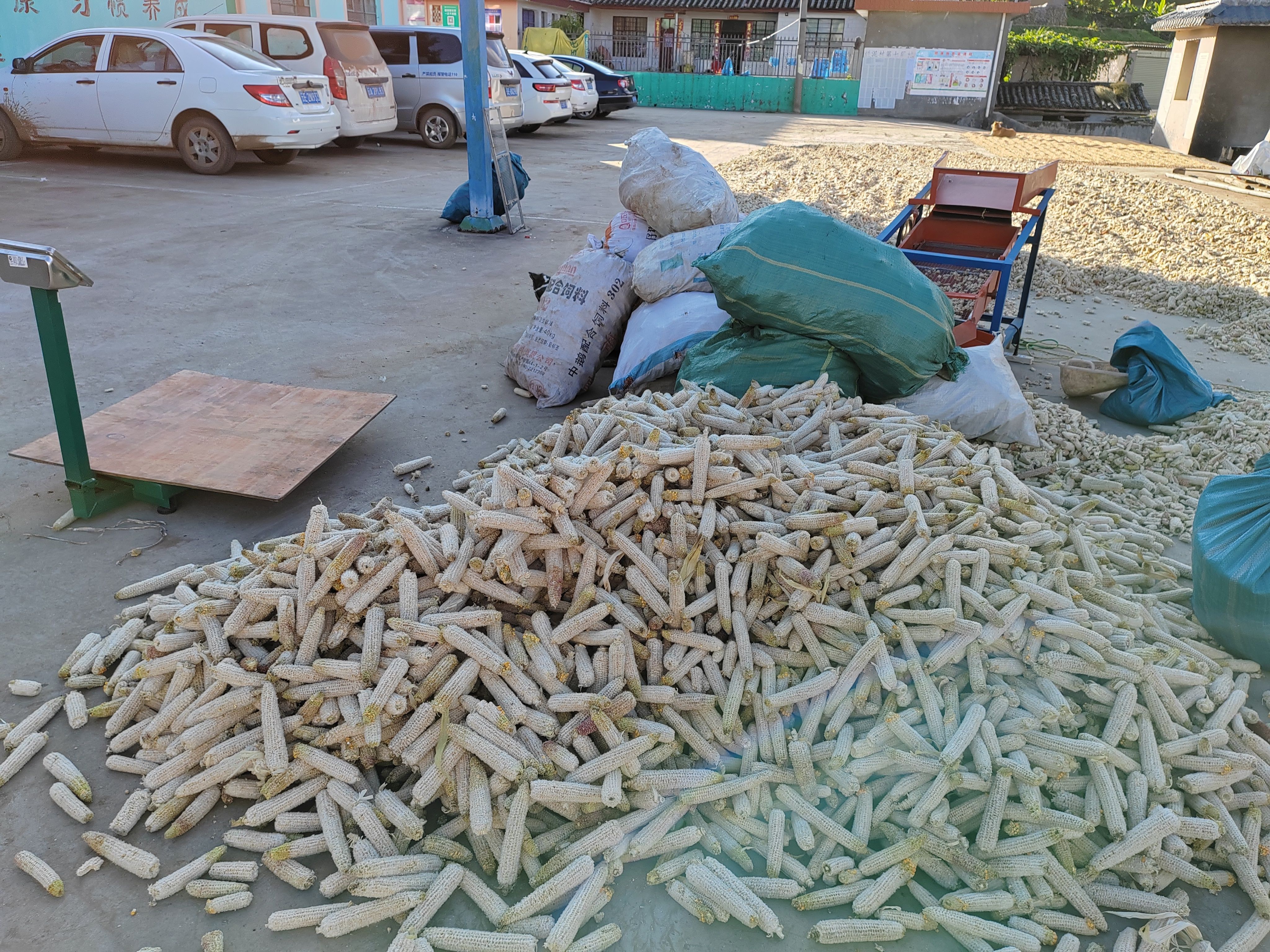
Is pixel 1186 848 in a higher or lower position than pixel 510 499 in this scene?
lower

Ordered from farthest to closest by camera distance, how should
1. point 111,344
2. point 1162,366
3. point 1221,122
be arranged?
Answer: point 1221,122 → point 111,344 → point 1162,366

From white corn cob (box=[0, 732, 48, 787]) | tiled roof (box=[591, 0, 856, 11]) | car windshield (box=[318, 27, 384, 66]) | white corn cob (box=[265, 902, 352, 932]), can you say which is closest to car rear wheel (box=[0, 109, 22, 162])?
car windshield (box=[318, 27, 384, 66])

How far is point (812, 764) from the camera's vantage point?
2.69m

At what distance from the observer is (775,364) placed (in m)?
4.44

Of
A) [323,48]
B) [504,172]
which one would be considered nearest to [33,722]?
[504,172]

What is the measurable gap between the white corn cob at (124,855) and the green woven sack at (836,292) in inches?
125

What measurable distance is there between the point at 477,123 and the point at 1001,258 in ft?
18.3

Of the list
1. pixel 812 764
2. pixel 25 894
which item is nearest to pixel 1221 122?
pixel 812 764

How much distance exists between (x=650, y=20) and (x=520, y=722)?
40.2m

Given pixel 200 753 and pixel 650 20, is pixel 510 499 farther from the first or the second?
pixel 650 20

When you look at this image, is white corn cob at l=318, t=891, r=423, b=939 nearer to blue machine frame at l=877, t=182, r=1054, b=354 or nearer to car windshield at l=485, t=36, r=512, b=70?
blue machine frame at l=877, t=182, r=1054, b=354

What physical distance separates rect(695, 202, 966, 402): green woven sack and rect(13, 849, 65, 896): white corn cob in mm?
3369

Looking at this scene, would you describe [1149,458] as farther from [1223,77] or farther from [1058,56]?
[1058,56]

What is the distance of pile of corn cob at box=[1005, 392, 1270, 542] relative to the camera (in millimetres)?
4465
